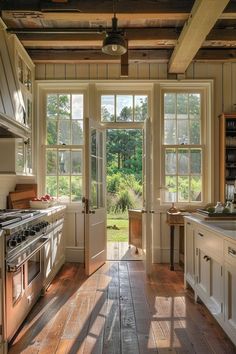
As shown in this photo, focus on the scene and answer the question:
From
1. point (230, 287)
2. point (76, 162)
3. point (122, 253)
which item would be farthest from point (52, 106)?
point (230, 287)

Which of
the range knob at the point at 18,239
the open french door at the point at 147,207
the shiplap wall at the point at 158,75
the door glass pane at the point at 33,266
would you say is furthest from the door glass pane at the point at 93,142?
the range knob at the point at 18,239

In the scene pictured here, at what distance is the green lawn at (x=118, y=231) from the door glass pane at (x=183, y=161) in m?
2.94

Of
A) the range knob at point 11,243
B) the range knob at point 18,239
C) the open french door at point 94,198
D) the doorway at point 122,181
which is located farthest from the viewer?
the doorway at point 122,181

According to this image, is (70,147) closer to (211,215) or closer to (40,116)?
(40,116)

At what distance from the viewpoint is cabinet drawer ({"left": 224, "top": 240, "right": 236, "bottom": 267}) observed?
2328 millimetres

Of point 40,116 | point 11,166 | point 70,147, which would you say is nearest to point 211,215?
point 11,166

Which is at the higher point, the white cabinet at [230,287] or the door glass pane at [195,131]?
the door glass pane at [195,131]

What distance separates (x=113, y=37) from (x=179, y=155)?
8.45ft

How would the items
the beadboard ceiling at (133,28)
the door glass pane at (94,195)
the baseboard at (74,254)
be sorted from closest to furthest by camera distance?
the beadboard ceiling at (133,28) < the door glass pane at (94,195) < the baseboard at (74,254)

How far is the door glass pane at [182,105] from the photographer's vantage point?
208 inches

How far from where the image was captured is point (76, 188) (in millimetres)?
5270

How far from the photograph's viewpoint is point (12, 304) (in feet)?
8.21

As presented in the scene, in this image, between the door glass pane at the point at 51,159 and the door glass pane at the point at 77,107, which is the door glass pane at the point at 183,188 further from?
the door glass pane at the point at 51,159

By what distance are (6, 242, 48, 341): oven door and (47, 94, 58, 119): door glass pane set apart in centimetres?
260
